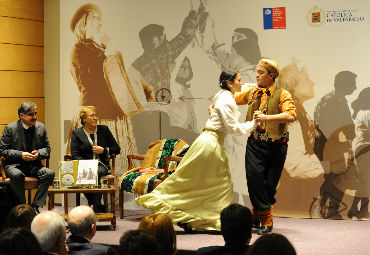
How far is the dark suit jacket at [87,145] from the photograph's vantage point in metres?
7.17

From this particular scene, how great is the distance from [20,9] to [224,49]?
2531mm

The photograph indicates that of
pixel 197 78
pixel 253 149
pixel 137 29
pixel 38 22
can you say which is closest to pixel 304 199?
pixel 253 149

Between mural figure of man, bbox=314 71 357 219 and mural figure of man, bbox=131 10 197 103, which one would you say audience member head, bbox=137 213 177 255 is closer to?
mural figure of man, bbox=314 71 357 219

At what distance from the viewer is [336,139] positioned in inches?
273

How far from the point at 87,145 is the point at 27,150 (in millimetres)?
652

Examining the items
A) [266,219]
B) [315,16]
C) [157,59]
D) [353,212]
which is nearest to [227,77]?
[266,219]

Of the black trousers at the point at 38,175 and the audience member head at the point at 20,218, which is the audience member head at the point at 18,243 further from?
the black trousers at the point at 38,175

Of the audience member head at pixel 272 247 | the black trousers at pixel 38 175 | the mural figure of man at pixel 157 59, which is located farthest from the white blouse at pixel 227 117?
the audience member head at pixel 272 247

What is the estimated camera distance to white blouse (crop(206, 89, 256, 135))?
5.96m

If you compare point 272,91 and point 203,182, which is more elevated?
point 272,91

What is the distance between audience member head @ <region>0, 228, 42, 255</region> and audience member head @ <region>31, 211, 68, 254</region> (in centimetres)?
71

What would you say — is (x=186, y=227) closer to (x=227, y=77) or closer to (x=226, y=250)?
(x=227, y=77)

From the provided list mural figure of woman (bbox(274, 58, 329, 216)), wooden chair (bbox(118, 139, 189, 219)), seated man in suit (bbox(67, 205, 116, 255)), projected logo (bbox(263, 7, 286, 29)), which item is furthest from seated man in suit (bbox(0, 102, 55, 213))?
seated man in suit (bbox(67, 205, 116, 255))

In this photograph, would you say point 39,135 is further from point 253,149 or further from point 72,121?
point 253,149
